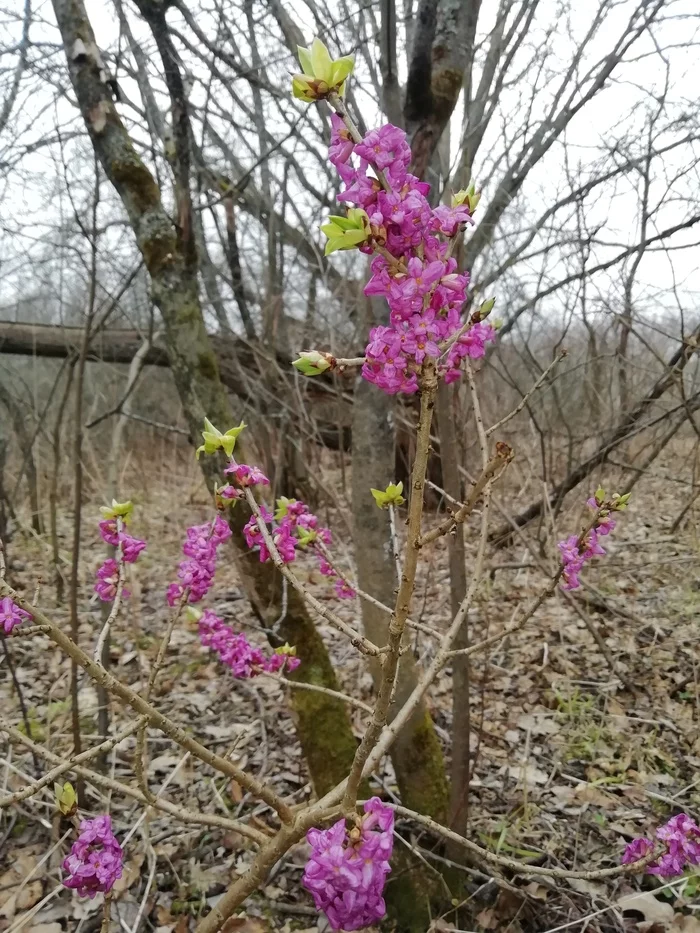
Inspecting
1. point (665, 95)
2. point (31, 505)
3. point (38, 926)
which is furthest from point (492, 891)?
point (31, 505)

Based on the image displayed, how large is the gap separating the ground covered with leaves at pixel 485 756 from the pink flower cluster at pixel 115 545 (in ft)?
1.66

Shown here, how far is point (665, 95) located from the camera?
14.0ft

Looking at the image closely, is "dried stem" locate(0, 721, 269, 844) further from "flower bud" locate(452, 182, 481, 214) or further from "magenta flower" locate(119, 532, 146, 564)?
"flower bud" locate(452, 182, 481, 214)

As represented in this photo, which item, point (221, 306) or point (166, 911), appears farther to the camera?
point (221, 306)

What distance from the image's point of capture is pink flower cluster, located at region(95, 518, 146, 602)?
1.54m

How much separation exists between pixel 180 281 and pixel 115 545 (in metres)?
1.19

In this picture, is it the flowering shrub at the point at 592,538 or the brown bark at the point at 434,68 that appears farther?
the brown bark at the point at 434,68

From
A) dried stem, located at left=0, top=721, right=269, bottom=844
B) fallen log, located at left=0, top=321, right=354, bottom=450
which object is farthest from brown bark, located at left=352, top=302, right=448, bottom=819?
fallen log, located at left=0, top=321, right=354, bottom=450

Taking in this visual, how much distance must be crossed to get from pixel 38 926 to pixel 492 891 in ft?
5.02

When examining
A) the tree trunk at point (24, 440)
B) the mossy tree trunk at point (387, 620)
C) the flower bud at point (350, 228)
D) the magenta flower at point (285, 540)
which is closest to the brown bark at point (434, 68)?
the mossy tree trunk at point (387, 620)

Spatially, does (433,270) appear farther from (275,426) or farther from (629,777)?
(275,426)

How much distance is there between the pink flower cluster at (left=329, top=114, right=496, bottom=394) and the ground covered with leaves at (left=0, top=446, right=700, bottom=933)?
97cm

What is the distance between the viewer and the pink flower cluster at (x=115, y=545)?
154 cm

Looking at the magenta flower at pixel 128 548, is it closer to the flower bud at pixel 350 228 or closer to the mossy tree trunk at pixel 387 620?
the mossy tree trunk at pixel 387 620
